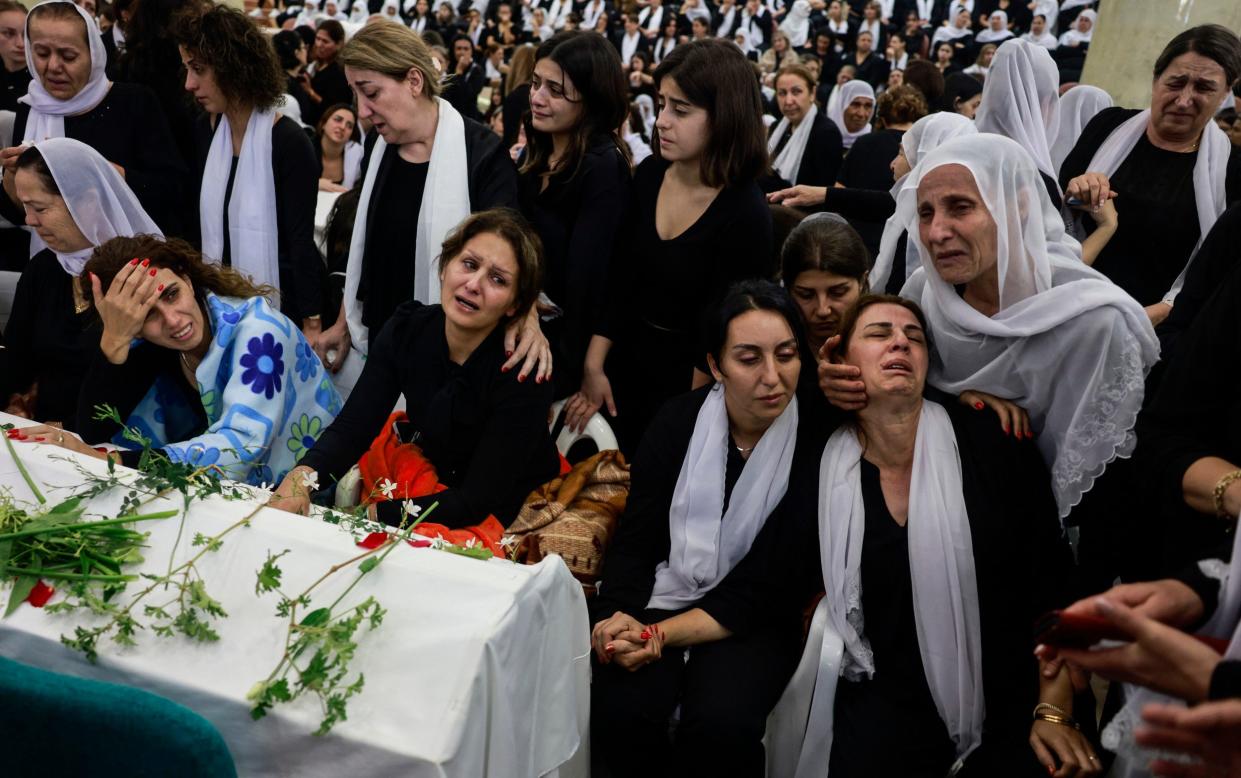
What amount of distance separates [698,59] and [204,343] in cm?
163

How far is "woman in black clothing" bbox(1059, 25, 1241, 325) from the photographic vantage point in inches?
123

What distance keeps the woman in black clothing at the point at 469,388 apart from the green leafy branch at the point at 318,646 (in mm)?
682

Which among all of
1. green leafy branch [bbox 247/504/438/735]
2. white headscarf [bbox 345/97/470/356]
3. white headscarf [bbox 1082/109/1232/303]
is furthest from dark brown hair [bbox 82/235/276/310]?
white headscarf [bbox 1082/109/1232/303]

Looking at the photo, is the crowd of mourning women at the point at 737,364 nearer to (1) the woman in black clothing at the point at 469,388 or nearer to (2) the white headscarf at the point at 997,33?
(1) the woman in black clothing at the point at 469,388

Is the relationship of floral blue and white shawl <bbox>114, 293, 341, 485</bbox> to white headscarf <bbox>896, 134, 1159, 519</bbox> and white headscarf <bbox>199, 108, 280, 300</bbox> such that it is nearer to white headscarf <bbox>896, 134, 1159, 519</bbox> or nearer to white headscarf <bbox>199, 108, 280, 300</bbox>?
white headscarf <bbox>199, 108, 280, 300</bbox>

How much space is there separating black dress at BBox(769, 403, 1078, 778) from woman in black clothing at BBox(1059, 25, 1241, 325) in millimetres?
1325

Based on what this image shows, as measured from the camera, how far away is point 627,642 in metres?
2.21

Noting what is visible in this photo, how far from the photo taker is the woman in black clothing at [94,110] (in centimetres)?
360

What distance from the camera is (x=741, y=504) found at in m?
2.33

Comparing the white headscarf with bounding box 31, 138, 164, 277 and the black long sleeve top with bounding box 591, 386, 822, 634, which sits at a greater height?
the white headscarf with bounding box 31, 138, 164, 277

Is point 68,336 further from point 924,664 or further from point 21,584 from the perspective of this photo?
point 924,664

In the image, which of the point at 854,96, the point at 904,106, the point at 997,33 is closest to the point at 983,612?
the point at 904,106

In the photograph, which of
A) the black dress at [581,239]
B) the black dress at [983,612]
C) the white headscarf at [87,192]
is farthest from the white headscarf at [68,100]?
the black dress at [983,612]

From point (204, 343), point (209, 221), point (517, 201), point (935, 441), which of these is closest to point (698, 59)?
point (517, 201)
